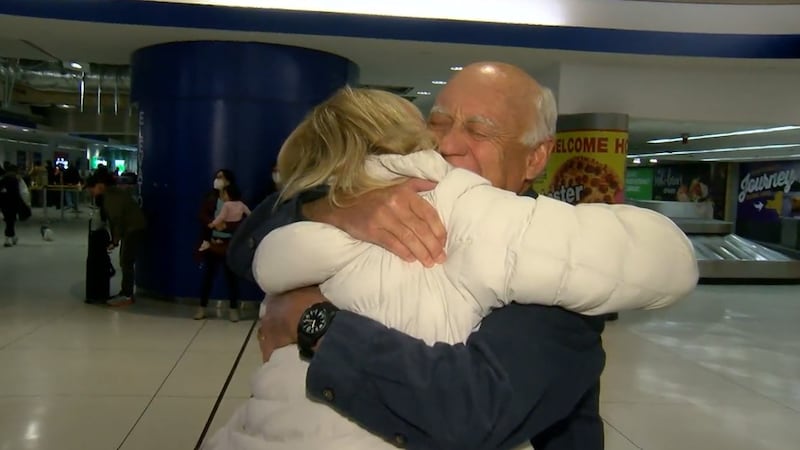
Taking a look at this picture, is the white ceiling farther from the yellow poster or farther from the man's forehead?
the man's forehead

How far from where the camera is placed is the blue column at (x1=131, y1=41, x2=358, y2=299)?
25.4 feet

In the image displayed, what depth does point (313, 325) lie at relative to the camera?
1015mm

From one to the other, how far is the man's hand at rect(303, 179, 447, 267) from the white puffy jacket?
0.05 ft

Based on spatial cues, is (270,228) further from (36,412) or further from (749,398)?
(749,398)

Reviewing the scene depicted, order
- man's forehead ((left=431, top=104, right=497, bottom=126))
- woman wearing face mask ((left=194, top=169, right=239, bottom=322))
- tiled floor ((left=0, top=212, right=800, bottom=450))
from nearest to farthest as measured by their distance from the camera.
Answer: man's forehead ((left=431, top=104, right=497, bottom=126)) → tiled floor ((left=0, top=212, right=800, bottom=450)) → woman wearing face mask ((left=194, top=169, right=239, bottom=322))

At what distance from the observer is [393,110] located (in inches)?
44.3

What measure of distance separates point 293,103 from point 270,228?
6.91 metres

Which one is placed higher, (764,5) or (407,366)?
(764,5)

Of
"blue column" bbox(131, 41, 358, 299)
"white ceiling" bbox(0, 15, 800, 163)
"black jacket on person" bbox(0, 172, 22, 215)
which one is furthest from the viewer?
"black jacket on person" bbox(0, 172, 22, 215)

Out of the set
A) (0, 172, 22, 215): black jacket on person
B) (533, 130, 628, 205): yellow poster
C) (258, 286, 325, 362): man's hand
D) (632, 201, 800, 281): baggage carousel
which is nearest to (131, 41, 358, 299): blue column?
(533, 130, 628, 205): yellow poster

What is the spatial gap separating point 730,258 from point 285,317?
13.7m

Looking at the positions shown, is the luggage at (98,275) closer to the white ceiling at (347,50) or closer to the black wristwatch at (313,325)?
the white ceiling at (347,50)

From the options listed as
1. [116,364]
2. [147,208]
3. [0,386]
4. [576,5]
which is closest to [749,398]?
[576,5]

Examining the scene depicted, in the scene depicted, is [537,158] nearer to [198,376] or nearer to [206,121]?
[198,376]
